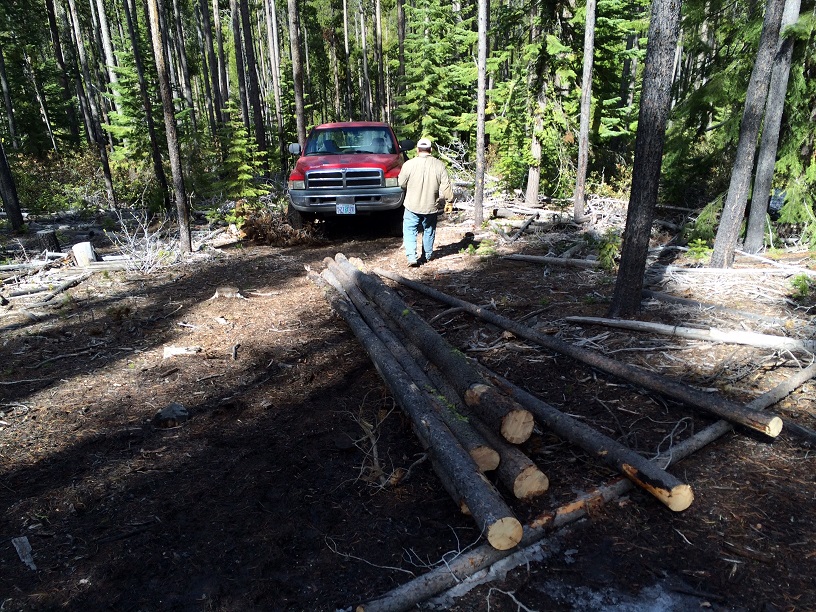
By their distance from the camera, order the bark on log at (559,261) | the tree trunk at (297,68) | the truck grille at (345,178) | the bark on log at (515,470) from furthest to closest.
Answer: the tree trunk at (297,68) → the truck grille at (345,178) → the bark on log at (559,261) → the bark on log at (515,470)

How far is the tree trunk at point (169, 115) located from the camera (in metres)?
9.41

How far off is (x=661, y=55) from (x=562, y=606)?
16.3 ft

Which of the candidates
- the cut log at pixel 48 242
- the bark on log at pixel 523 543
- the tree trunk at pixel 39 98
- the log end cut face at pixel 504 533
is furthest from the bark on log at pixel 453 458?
the tree trunk at pixel 39 98

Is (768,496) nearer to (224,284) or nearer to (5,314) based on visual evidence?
(224,284)

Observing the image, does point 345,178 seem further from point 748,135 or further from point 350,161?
point 748,135

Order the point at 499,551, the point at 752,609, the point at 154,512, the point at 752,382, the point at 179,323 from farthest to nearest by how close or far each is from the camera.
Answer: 1. the point at 179,323
2. the point at 752,382
3. the point at 154,512
4. the point at 499,551
5. the point at 752,609

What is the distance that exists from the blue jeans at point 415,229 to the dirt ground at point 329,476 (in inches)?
100

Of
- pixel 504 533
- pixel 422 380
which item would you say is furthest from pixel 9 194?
pixel 504 533

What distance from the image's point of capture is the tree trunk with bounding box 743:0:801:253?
754 centimetres

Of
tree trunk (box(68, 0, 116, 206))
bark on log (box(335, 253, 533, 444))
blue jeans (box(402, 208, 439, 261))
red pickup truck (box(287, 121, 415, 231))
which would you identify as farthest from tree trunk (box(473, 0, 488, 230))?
tree trunk (box(68, 0, 116, 206))

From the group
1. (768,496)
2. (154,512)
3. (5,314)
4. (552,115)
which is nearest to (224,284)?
(5,314)

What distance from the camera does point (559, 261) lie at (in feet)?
28.6

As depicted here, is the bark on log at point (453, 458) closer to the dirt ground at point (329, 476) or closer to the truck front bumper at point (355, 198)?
the dirt ground at point (329, 476)

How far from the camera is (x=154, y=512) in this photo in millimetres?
3523
